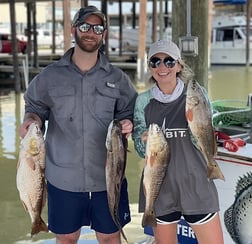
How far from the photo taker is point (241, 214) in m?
4.01

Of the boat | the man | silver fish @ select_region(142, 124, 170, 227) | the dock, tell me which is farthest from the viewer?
the boat

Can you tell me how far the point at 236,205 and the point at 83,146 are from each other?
1.29m

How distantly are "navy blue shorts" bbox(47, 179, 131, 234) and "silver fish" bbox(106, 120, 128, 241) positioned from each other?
0.15 metres

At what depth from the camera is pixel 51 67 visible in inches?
137

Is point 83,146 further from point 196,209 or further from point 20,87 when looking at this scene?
point 20,87

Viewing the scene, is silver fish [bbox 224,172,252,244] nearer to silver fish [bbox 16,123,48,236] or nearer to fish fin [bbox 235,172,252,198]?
fish fin [bbox 235,172,252,198]

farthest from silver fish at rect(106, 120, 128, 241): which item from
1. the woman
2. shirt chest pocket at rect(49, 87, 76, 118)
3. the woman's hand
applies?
shirt chest pocket at rect(49, 87, 76, 118)

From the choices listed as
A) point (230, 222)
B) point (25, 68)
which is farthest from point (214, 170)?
point (25, 68)

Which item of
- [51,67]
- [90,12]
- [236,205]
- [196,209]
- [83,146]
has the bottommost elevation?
[236,205]

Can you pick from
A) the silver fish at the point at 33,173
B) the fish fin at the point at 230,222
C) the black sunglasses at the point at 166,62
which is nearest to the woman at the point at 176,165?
the black sunglasses at the point at 166,62

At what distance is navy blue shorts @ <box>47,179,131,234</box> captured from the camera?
3.49m

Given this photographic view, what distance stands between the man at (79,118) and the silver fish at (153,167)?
330 millimetres

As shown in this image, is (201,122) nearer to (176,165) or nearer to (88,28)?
(176,165)

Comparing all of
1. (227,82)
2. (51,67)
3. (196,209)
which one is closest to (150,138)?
(196,209)
